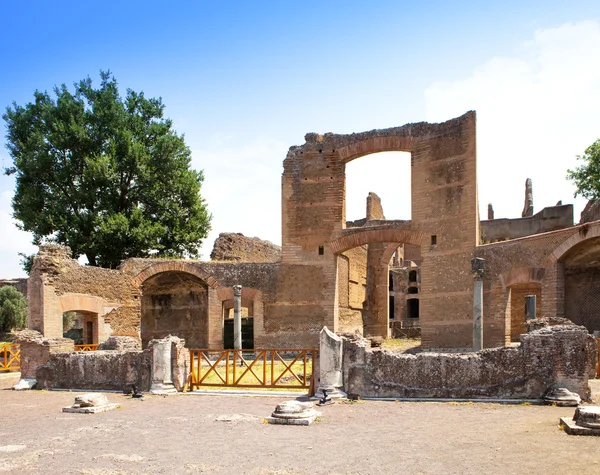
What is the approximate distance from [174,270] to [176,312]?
3.49 metres

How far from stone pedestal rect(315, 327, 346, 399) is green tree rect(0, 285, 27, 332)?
99.6ft

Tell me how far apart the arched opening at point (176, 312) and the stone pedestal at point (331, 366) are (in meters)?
13.8

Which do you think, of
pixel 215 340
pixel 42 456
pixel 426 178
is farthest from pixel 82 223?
pixel 42 456

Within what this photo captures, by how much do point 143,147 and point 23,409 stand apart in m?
16.9

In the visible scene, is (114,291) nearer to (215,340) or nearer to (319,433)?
(215,340)

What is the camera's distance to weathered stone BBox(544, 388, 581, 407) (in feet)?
29.5

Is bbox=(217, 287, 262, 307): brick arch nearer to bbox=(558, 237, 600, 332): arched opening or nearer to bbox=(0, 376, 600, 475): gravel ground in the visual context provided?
bbox=(558, 237, 600, 332): arched opening

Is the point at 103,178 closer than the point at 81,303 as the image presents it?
No

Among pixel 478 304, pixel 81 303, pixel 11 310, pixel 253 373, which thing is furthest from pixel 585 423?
pixel 11 310

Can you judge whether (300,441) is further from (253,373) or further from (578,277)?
(578,277)

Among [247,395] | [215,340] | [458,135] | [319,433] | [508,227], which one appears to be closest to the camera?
[319,433]

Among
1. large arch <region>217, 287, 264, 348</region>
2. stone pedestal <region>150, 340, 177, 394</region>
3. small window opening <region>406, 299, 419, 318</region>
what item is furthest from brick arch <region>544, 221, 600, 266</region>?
small window opening <region>406, 299, 419, 318</region>

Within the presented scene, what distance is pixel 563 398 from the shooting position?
29.6 feet

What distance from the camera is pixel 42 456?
674 centimetres
